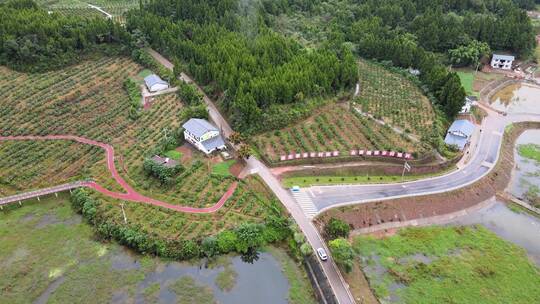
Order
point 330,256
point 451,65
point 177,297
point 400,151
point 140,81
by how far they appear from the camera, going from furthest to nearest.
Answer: point 451,65
point 140,81
point 400,151
point 330,256
point 177,297

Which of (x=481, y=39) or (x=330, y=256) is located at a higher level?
(x=481, y=39)

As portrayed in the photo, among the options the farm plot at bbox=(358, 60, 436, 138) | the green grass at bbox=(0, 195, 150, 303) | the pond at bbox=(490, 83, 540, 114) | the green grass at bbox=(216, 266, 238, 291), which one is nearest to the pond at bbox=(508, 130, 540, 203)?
the pond at bbox=(490, 83, 540, 114)

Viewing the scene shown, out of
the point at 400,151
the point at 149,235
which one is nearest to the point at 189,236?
the point at 149,235

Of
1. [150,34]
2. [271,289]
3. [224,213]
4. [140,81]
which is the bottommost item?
[271,289]

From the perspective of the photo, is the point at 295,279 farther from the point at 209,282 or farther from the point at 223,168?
the point at 223,168

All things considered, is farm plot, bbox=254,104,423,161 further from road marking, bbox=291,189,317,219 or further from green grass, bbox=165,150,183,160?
green grass, bbox=165,150,183,160

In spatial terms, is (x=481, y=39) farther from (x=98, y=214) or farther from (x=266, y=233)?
(x=98, y=214)

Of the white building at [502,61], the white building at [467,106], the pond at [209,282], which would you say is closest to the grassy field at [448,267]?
the pond at [209,282]
